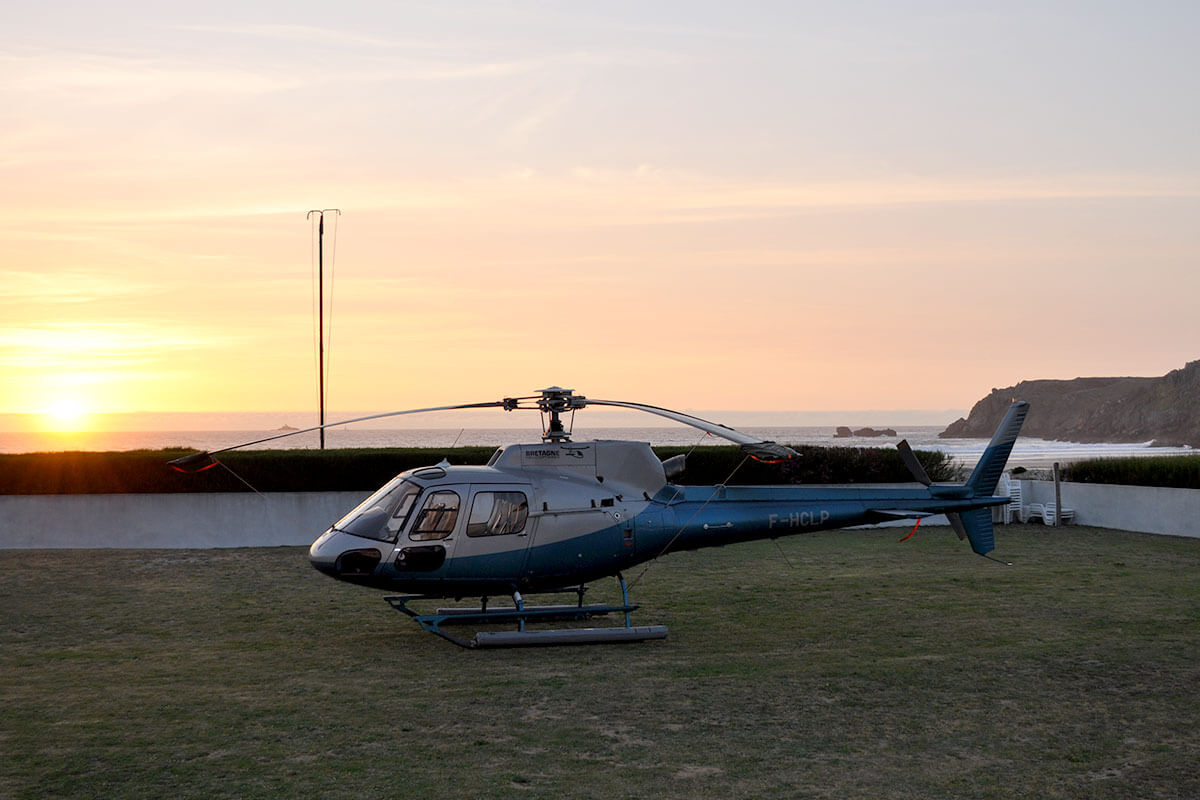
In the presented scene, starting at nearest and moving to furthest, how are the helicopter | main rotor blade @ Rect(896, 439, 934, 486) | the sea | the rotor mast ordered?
the helicopter → the rotor mast → main rotor blade @ Rect(896, 439, 934, 486) → the sea

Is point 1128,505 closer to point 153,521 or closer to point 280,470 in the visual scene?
point 280,470

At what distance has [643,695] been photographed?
386 inches

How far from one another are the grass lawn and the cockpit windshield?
1.28m

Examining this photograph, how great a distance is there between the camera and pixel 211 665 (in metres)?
11.2

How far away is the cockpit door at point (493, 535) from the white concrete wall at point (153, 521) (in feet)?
38.4

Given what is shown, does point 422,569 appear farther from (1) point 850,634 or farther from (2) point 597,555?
(1) point 850,634

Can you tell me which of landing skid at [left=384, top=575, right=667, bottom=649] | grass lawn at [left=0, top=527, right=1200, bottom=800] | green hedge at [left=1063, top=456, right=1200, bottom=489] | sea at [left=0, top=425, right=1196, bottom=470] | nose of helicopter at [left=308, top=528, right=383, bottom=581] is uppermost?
sea at [left=0, top=425, right=1196, bottom=470]

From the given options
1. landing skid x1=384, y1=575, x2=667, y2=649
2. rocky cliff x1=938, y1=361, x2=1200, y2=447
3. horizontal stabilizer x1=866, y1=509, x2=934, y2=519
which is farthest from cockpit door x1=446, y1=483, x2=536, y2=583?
rocky cliff x1=938, y1=361, x2=1200, y2=447

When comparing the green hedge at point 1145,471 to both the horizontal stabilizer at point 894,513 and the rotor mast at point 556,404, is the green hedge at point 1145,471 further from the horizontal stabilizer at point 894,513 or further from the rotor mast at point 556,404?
the rotor mast at point 556,404

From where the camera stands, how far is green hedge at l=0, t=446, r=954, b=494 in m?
22.9

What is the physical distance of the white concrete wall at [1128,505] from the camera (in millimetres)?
22484

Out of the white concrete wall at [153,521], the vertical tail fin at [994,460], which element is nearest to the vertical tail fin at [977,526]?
the vertical tail fin at [994,460]

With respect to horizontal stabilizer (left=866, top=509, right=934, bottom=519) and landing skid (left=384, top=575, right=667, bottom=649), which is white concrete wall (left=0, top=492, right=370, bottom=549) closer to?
landing skid (left=384, top=575, right=667, bottom=649)

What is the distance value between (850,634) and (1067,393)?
544ft
